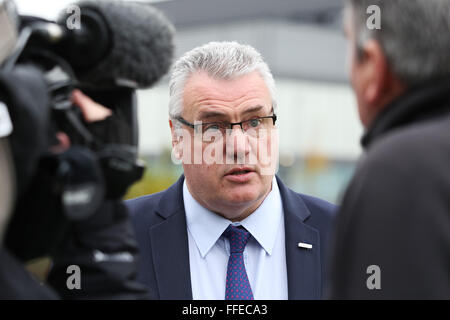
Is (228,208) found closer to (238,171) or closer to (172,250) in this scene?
(238,171)

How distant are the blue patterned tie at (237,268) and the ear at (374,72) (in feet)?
5.65

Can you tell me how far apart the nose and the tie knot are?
337mm

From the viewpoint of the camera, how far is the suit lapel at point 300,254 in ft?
11.5

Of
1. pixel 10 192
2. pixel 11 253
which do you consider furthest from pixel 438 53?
pixel 11 253

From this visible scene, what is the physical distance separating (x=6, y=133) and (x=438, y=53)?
1079mm

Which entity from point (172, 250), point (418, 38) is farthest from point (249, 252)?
point (418, 38)

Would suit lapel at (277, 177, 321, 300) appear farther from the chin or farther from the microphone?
the microphone

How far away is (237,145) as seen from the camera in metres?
3.82

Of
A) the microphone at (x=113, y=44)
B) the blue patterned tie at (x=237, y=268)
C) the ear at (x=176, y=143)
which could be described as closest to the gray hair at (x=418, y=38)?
the microphone at (x=113, y=44)

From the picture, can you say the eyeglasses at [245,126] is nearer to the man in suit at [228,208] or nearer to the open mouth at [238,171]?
the man in suit at [228,208]

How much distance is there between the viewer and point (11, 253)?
86.6 inches

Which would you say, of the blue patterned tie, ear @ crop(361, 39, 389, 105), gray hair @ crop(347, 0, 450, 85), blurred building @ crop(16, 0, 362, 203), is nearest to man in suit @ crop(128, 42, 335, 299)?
the blue patterned tie

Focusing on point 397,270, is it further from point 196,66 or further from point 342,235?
point 196,66
